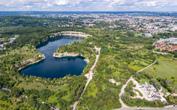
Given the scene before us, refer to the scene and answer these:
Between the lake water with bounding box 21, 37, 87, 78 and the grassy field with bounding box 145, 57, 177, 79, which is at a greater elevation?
the grassy field with bounding box 145, 57, 177, 79

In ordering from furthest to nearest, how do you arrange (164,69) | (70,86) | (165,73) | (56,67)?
(56,67)
(164,69)
(165,73)
(70,86)

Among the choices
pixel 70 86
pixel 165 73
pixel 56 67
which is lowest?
pixel 56 67

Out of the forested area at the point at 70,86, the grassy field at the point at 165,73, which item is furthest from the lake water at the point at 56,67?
the grassy field at the point at 165,73

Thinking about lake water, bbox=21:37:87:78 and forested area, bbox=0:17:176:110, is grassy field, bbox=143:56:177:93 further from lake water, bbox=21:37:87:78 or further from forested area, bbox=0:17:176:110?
lake water, bbox=21:37:87:78

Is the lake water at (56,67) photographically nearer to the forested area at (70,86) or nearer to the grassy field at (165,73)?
the forested area at (70,86)

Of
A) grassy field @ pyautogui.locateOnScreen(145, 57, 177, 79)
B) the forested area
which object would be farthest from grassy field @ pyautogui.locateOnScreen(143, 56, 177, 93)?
the forested area

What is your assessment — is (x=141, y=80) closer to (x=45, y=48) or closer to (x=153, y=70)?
(x=153, y=70)

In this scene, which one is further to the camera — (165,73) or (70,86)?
(165,73)

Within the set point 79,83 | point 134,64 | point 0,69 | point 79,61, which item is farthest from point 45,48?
point 79,83

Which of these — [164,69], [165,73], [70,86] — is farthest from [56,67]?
[165,73]

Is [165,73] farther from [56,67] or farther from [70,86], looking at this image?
[56,67]

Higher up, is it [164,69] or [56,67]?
[164,69]

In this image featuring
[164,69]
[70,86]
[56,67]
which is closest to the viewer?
[70,86]
